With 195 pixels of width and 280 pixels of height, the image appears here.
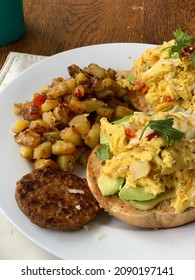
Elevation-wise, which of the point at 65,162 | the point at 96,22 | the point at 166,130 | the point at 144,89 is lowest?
the point at 96,22

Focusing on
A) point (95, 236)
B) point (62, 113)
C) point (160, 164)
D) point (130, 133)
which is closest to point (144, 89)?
point (62, 113)

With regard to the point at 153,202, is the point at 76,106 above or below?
above

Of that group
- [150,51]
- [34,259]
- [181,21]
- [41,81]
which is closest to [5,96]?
[41,81]

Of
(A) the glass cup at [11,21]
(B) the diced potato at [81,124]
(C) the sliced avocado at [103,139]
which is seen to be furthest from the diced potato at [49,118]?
(A) the glass cup at [11,21]

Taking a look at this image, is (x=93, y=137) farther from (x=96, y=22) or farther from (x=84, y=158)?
(x=96, y=22)

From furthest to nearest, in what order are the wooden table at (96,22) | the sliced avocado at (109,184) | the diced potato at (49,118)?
the wooden table at (96,22), the diced potato at (49,118), the sliced avocado at (109,184)

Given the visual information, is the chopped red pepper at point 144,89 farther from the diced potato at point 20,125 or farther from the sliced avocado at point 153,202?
the sliced avocado at point 153,202

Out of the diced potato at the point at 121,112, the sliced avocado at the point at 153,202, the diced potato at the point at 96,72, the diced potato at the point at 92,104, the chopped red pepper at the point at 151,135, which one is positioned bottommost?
the diced potato at the point at 121,112
